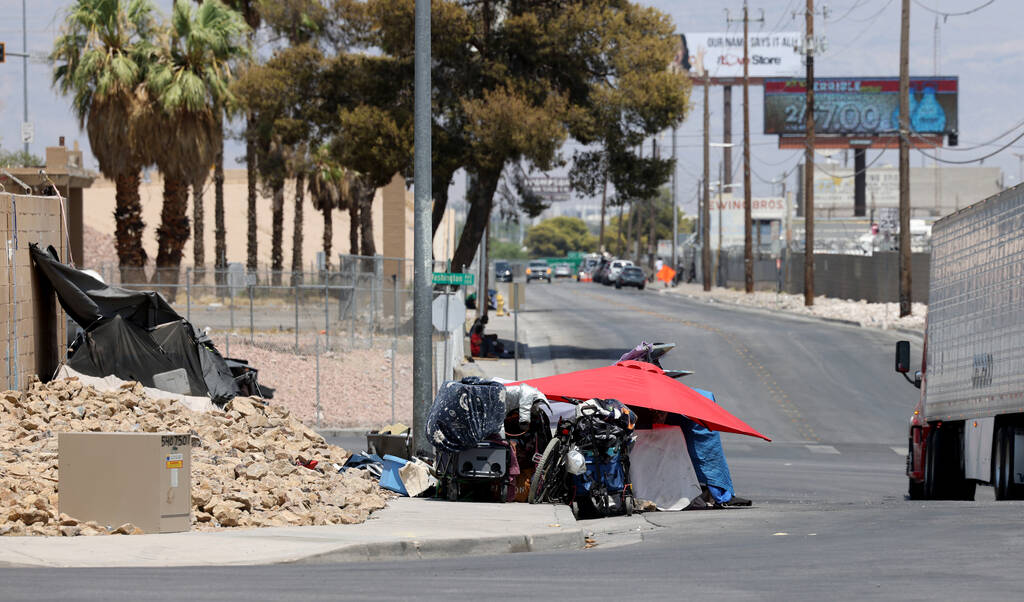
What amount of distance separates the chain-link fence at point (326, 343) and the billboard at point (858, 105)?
69013 mm

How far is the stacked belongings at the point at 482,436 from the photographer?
1416 centimetres

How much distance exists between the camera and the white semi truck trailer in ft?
46.2

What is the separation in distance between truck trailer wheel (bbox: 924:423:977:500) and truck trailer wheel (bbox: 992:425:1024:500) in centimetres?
215

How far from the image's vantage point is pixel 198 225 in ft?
170

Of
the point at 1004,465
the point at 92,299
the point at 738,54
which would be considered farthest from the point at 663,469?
the point at 738,54

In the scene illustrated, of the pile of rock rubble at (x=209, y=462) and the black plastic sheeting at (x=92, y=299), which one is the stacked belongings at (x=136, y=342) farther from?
the pile of rock rubble at (x=209, y=462)

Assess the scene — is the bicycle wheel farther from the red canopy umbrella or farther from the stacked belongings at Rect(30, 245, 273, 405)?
the stacked belongings at Rect(30, 245, 273, 405)

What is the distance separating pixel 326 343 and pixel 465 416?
1762 centimetres

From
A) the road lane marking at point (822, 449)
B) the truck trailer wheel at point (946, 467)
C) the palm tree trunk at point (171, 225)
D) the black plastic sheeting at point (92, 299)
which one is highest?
the palm tree trunk at point (171, 225)

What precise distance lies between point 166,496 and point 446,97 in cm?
2622

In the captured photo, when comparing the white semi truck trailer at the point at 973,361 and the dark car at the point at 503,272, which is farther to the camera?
the dark car at the point at 503,272

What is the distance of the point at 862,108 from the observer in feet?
344

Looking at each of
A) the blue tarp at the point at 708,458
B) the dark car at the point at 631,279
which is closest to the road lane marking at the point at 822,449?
the blue tarp at the point at 708,458

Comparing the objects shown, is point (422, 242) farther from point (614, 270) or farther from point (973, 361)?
point (614, 270)
